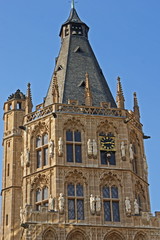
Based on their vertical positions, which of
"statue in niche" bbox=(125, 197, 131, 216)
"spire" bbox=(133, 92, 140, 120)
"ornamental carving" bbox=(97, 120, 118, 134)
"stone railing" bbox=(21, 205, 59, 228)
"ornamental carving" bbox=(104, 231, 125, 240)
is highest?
"spire" bbox=(133, 92, 140, 120)

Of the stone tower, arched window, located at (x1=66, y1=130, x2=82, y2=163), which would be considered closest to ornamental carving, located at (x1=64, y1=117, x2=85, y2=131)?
the stone tower

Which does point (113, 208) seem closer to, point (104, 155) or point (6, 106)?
A: point (104, 155)

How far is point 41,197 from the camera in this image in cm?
3919

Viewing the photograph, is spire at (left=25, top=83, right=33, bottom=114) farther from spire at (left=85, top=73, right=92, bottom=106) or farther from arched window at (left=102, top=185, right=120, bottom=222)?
arched window at (left=102, top=185, right=120, bottom=222)

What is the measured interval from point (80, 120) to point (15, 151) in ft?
22.3

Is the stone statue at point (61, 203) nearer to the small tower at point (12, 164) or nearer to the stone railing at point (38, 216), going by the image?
the stone railing at point (38, 216)

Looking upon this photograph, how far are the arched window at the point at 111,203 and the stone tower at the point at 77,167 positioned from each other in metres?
0.06

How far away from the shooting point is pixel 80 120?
135ft

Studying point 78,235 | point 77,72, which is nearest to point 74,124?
point 77,72

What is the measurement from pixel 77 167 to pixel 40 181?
256 centimetres

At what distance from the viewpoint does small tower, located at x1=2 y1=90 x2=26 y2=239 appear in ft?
141

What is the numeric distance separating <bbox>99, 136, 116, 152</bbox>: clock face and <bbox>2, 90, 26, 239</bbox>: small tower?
714 cm

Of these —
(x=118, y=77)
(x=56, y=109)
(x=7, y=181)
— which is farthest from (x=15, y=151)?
(x=118, y=77)

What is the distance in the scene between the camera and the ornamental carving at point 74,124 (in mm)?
40844
